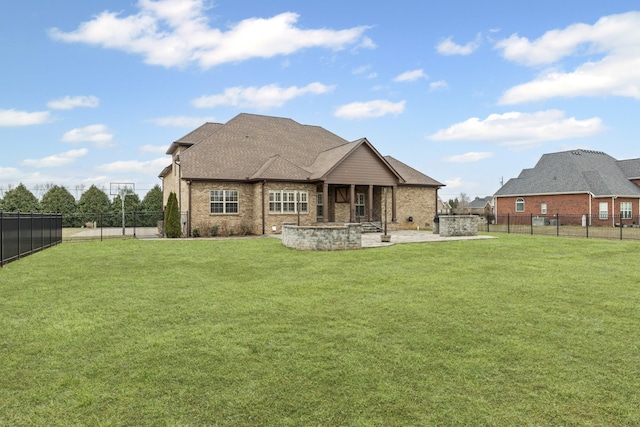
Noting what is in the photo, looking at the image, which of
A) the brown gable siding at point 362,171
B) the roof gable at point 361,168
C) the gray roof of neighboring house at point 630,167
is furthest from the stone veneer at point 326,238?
the gray roof of neighboring house at point 630,167

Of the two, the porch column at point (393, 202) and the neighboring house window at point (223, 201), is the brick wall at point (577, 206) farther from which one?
the neighboring house window at point (223, 201)

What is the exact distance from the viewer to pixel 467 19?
1797 centimetres

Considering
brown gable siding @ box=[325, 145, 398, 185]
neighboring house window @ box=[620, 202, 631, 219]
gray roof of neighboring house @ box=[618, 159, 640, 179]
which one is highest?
gray roof of neighboring house @ box=[618, 159, 640, 179]

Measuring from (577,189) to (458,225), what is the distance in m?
23.6

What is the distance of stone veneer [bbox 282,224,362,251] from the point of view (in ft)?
52.5

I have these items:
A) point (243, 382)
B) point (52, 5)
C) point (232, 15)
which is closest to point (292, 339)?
point (243, 382)

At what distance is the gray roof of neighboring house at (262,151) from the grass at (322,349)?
15.5m

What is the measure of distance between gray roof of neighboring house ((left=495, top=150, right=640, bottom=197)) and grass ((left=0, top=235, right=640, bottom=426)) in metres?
33.1

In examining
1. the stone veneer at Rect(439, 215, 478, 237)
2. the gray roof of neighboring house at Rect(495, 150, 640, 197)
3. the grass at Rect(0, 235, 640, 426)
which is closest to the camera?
the grass at Rect(0, 235, 640, 426)

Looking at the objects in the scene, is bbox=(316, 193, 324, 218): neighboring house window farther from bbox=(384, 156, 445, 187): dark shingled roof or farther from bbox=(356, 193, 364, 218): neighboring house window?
bbox=(384, 156, 445, 187): dark shingled roof

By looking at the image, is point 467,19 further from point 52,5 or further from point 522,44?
point 52,5

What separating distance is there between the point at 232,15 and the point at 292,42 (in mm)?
3059

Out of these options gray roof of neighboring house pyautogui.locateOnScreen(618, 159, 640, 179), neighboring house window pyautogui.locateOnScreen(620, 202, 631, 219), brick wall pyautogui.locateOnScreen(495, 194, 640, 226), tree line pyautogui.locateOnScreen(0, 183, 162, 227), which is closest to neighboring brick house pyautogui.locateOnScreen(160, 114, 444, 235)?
tree line pyautogui.locateOnScreen(0, 183, 162, 227)

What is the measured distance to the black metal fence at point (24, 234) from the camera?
1348 centimetres
